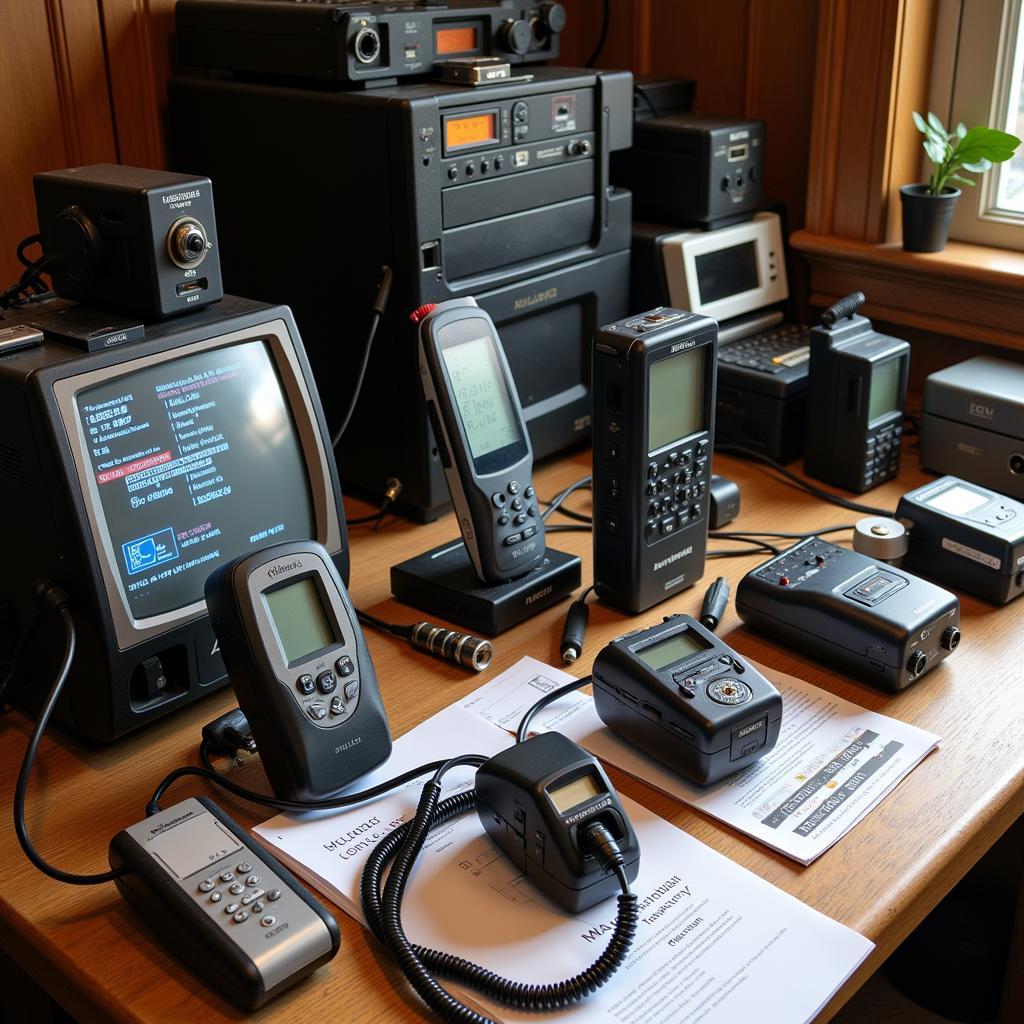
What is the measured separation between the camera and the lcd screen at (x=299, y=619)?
95 centimetres

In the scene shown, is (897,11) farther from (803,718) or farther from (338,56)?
(803,718)

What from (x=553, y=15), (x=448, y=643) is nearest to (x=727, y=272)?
(x=553, y=15)

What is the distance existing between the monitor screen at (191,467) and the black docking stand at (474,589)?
14cm

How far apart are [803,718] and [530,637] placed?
281 mm

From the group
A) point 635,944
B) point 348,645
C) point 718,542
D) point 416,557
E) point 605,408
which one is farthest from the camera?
point 718,542

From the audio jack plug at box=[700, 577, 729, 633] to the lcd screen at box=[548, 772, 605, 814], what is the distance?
0.35m

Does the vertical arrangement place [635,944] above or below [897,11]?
below

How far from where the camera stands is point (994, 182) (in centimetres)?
168

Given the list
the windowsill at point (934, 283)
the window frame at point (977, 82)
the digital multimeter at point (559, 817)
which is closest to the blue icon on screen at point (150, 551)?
the digital multimeter at point (559, 817)

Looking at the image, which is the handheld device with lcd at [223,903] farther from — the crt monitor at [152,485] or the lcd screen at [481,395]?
the lcd screen at [481,395]

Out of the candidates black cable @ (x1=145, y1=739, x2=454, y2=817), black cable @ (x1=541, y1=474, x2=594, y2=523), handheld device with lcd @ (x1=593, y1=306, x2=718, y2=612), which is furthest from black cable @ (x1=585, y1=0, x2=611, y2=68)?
black cable @ (x1=145, y1=739, x2=454, y2=817)

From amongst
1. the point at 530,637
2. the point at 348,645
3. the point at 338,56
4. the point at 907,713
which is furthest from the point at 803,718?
the point at 338,56

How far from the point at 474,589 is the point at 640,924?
45cm

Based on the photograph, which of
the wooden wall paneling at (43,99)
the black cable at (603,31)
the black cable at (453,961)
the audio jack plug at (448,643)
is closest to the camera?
the black cable at (453,961)
